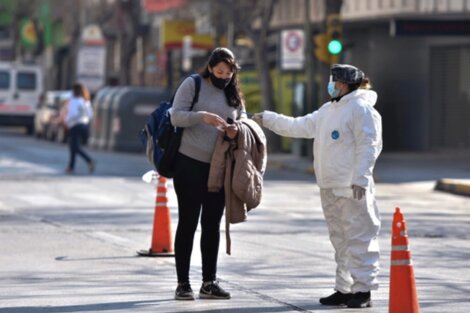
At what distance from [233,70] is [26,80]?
41.5 m

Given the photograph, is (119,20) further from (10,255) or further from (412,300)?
(412,300)

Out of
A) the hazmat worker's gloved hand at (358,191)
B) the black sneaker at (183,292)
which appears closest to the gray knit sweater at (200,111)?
the black sneaker at (183,292)

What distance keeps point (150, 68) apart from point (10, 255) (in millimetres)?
41416

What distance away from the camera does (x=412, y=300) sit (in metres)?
8.62

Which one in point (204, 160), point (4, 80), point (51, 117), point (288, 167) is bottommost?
point (288, 167)

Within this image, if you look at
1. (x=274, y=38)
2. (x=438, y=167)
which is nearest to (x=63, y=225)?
(x=438, y=167)

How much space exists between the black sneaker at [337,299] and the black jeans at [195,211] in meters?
0.86

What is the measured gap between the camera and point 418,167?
1163 inches

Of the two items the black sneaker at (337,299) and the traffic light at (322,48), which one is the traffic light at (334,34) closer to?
the traffic light at (322,48)

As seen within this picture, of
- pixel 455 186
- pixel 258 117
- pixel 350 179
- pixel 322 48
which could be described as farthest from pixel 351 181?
pixel 322 48

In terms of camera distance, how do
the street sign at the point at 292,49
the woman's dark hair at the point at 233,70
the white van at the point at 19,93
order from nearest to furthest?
the woman's dark hair at the point at 233,70 < the street sign at the point at 292,49 < the white van at the point at 19,93

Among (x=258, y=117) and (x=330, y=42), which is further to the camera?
(x=330, y=42)

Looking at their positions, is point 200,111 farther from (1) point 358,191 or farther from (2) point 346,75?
(1) point 358,191

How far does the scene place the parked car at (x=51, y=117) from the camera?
43.8 m
